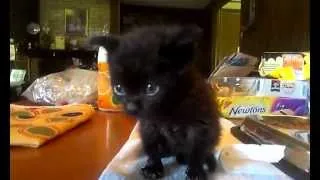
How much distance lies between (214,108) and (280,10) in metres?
1.75

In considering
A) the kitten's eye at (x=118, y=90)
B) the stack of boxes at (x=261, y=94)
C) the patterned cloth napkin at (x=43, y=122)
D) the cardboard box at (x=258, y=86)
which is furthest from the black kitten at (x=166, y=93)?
the cardboard box at (x=258, y=86)

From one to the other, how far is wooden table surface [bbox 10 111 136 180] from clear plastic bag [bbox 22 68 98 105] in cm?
31

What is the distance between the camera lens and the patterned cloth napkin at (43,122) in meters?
0.46

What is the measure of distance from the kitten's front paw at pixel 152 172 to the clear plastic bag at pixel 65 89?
57 centimetres

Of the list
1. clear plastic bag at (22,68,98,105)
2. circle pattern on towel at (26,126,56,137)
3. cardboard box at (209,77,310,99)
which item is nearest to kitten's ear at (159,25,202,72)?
circle pattern on towel at (26,126,56,137)

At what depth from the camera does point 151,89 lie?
0.28 m

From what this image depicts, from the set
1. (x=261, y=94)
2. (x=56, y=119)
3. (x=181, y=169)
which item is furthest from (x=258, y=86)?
(x=181, y=169)

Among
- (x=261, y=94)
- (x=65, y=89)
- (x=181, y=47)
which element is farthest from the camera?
(x=65, y=89)

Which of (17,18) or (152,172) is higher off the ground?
(17,18)

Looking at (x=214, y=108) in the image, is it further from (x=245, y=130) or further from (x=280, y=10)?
(x=280, y=10)

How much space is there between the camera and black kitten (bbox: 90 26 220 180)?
0.89 ft

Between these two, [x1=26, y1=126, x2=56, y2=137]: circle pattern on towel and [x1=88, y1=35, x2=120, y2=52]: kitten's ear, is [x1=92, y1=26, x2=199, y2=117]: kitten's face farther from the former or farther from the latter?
[x1=26, y1=126, x2=56, y2=137]: circle pattern on towel

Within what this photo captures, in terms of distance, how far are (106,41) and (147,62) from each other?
0.04 meters

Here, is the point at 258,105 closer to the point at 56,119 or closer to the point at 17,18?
the point at 56,119
